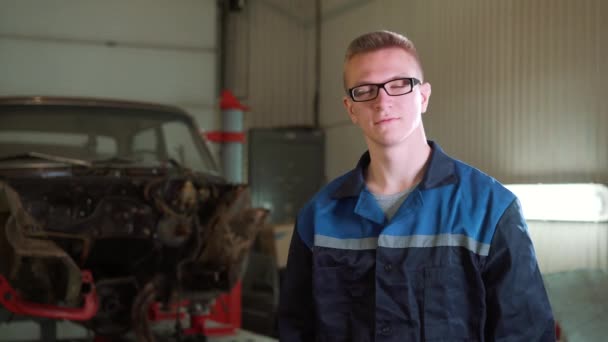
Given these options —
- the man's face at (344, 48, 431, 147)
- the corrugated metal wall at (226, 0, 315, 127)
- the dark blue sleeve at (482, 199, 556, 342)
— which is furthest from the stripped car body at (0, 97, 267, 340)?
the corrugated metal wall at (226, 0, 315, 127)

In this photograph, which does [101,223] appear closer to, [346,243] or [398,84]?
[346,243]

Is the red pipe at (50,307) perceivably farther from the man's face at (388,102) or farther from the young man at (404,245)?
the man's face at (388,102)

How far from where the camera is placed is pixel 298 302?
5.25 ft

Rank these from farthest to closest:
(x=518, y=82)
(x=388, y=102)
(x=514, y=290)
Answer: (x=518, y=82) → (x=388, y=102) → (x=514, y=290)

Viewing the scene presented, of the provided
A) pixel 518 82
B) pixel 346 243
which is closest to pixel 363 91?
pixel 346 243

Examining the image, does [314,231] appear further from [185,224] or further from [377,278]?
[185,224]

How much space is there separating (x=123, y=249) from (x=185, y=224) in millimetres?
391

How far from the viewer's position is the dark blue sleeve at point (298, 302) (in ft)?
5.20

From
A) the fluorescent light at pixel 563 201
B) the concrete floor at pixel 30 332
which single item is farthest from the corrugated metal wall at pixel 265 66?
the fluorescent light at pixel 563 201

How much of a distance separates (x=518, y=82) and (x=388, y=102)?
221cm

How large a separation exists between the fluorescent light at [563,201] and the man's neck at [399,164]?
1.55 metres

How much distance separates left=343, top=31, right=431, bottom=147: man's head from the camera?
1.43 meters

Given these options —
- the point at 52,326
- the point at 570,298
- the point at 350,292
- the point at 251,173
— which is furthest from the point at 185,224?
the point at 251,173

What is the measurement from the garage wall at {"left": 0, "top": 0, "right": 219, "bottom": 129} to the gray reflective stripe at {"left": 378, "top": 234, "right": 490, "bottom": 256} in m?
6.63
